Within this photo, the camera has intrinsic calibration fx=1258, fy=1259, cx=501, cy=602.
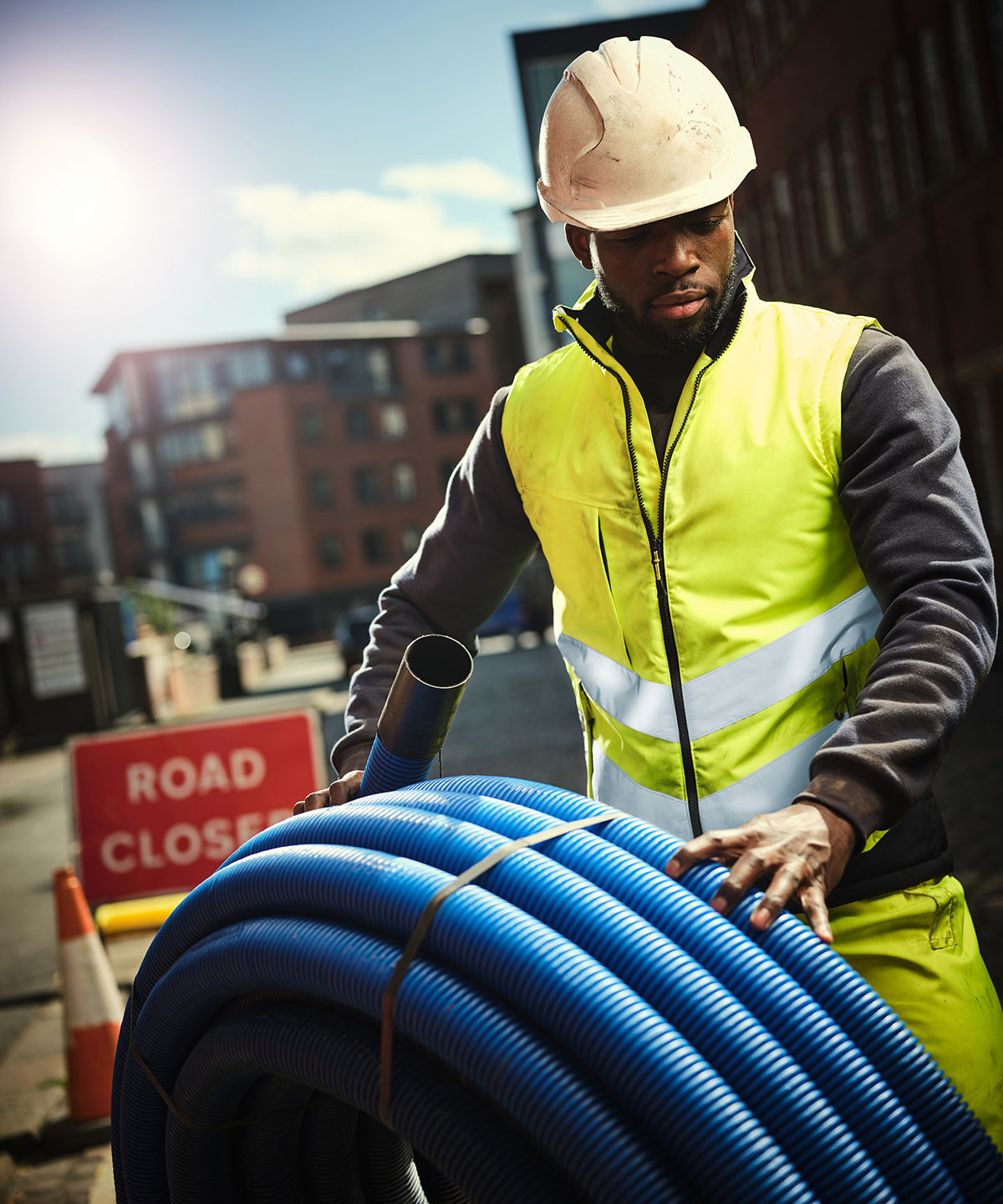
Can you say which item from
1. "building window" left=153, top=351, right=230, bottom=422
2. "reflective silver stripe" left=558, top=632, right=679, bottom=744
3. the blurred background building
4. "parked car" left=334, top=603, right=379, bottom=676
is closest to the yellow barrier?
"reflective silver stripe" left=558, top=632, right=679, bottom=744

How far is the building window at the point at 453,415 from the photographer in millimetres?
64750

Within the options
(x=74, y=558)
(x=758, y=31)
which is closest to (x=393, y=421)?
(x=74, y=558)

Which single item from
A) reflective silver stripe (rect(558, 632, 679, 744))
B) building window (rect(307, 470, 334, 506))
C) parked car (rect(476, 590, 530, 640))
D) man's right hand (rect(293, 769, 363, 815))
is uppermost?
building window (rect(307, 470, 334, 506))

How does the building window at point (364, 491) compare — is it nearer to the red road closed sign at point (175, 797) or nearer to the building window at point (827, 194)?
the building window at point (827, 194)

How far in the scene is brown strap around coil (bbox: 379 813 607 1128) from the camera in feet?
5.33

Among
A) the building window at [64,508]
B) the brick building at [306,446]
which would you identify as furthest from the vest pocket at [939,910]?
the building window at [64,508]

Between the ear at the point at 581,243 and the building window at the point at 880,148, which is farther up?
the building window at the point at 880,148

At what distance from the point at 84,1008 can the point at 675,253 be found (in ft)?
14.1

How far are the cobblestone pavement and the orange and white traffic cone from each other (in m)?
0.18

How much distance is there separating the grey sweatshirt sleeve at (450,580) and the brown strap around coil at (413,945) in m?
0.70

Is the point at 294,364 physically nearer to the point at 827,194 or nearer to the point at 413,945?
the point at 827,194

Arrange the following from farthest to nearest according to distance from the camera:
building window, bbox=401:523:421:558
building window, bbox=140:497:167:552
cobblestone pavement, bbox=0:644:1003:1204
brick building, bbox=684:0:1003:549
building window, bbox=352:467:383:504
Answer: building window, bbox=140:497:167:552 → building window, bbox=401:523:421:558 → building window, bbox=352:467:383:504 → brick building, bbox=684:0:1003:549 → cobblestone pavement, bbox=0:644:1003:1204

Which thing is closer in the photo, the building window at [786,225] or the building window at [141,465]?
the building window at [786,225]

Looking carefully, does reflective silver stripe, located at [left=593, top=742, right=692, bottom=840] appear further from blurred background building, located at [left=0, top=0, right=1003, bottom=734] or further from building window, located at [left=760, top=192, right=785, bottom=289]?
building window, located at [left=760, top=192, right=785, bottom=289]
